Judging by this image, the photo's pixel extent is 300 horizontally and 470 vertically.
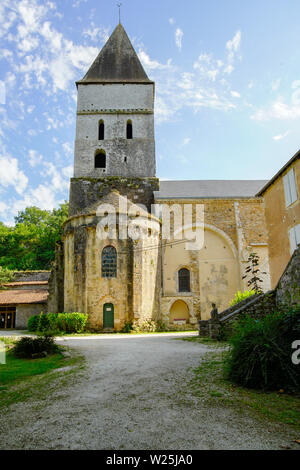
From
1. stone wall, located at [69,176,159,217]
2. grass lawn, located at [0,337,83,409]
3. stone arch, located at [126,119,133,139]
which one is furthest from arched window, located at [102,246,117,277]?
stone arch, located at [126,119,133,139]

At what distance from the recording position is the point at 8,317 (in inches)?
925

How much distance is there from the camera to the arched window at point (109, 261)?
1872 centimetres

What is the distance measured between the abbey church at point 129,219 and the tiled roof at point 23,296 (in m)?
1.74

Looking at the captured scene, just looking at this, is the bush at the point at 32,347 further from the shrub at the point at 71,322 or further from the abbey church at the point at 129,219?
the abbey church at the point at 129,219

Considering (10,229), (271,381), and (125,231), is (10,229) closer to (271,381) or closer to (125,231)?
(125,231)

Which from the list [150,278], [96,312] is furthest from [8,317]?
[150,278]

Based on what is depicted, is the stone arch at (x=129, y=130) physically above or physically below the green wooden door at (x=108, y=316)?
above

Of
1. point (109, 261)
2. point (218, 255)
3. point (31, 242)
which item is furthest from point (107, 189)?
point (31, 242)

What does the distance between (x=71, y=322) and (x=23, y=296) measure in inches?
341

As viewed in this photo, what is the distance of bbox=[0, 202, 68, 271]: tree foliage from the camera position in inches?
1485

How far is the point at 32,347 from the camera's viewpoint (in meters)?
8.35

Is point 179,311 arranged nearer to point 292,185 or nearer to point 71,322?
point 71,322

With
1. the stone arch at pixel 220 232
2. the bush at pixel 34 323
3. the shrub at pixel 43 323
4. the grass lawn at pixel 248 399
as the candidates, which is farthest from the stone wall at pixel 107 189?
the grass lawn at pixel 248 399

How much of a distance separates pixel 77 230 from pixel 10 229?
28300 millimetres
